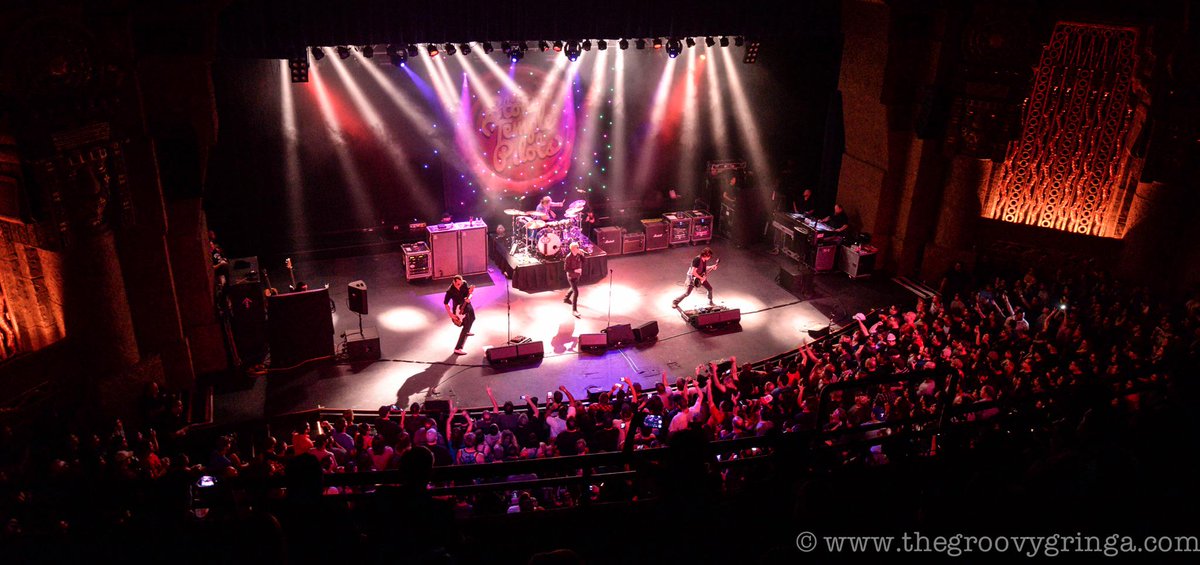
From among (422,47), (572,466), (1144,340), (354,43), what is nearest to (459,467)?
(572,466)

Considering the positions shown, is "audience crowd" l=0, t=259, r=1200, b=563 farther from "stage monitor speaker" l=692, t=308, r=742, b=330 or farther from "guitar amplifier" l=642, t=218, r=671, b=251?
"guitar amplifier" l=642, t=218, r=671, b=251

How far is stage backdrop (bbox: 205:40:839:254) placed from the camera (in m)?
13.7

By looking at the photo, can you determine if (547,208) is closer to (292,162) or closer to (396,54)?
(396,54)

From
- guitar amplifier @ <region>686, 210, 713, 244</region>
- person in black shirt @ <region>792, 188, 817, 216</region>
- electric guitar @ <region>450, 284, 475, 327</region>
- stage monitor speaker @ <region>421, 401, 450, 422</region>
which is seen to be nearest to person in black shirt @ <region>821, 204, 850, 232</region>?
person in black shirt @ <region>792, 188, 817, 216</region>

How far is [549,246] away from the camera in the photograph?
45.7 feet

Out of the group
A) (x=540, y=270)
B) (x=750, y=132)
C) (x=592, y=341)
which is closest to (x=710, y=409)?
(x=592, y=341)

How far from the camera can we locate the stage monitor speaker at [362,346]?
1099 cm

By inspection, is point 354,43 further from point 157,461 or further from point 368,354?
point 157,461

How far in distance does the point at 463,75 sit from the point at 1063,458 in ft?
41.6

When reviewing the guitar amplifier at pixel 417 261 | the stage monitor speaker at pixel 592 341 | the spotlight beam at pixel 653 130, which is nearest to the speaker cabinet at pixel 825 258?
the spotlight beam at pixel 653 130

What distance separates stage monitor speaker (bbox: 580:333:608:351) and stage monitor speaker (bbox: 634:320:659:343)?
533mm

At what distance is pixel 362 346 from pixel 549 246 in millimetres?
4116

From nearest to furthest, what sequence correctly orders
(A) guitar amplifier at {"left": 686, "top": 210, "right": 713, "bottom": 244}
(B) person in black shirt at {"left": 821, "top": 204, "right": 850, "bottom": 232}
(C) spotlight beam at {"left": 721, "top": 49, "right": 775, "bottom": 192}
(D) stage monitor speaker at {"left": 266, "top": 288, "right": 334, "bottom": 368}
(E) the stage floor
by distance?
(E) the stage floor < (D) stage monitor speaker at {"left": 266, "top": 288, "right": 334, "bottom": 368} < (B) person in black shirt at {"left": 821, "top": 204, "right": 850, "bottom": 232} < (A) guitar amplifier at {"left": 686, "top": 210, "right": 713, "bottom": 244} < (C) spotlight beam at {"left": 721, "top": 49, "right": 775, "bottom": 192}

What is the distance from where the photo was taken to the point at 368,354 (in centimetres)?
1110
